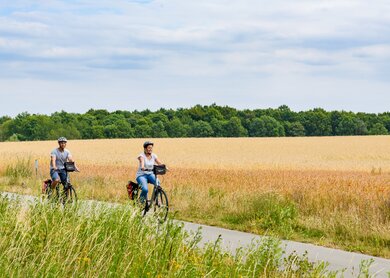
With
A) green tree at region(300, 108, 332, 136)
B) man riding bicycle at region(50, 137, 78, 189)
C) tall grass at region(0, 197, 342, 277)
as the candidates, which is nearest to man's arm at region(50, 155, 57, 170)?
man riding bicycle at region(50, 137, 78, 189)

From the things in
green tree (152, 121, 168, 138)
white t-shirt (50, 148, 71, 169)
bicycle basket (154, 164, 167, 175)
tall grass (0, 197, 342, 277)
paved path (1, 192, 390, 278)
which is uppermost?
green tree (152, 121, 168, 138)

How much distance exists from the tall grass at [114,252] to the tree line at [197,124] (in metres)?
110

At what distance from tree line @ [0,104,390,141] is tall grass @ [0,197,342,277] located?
10984 centimetres

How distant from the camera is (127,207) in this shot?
10.5m

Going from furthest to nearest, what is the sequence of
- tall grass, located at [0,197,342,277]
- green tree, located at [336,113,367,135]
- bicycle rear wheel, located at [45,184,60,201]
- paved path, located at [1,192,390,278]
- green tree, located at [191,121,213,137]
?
green tree, located at [191,121,213,137] < green tree, located at [336,113,367,135] < bicycle rear wheel, located at [45,184,60,201] < paved path, located at [1,192,390,278] < tall grass, located at [0,197,342,277]

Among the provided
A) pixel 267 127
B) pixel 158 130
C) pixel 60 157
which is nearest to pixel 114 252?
pixel 60 157

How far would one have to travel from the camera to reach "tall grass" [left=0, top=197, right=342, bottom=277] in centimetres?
755

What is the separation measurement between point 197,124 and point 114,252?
115574 mm

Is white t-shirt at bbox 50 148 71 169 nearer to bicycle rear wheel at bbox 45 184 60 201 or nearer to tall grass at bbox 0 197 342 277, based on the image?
bicycle rear wheel at bbox 45 184 60 201

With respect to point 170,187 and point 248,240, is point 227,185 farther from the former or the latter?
point 248,240

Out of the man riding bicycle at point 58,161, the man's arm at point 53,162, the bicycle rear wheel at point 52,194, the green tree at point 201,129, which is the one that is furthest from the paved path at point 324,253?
the green tree at point 201,129

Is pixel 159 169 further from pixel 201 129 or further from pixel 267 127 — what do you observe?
pixel 201 129

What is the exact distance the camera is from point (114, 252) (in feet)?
27.2

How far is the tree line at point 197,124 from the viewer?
120812 mm
